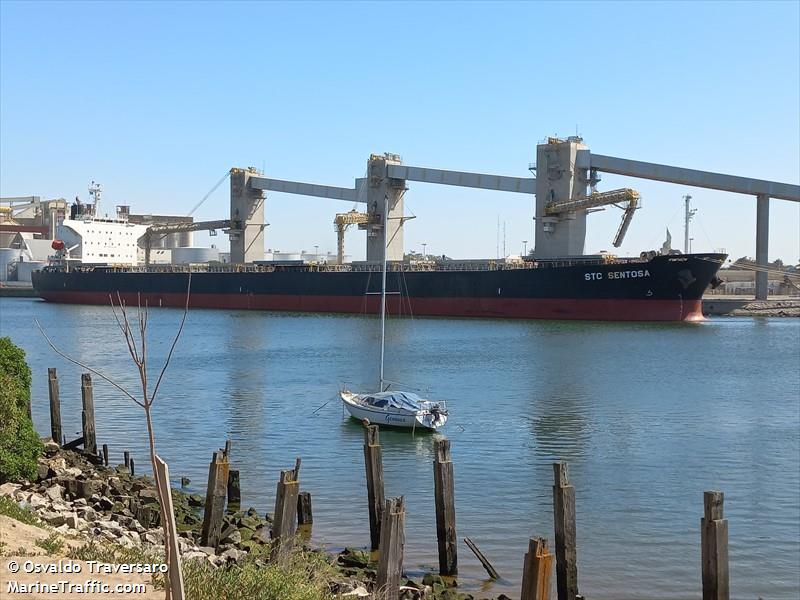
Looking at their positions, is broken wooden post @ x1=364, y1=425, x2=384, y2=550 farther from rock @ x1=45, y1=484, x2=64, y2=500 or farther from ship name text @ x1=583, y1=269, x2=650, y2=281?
ship name text @ x1=583, y1=269, x2=650, y2=281

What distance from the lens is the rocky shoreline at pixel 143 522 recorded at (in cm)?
759

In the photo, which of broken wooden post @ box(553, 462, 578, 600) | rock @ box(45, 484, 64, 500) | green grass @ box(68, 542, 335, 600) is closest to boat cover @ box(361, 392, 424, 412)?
rock @ box(45, 484, 64, 500)

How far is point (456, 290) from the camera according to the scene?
44062mm

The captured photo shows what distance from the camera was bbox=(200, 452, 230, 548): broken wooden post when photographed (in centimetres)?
884

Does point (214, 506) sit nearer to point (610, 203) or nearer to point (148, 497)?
A: point (148, 497)

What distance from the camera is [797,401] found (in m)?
20.2

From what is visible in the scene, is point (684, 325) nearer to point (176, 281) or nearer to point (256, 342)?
point (256, 342)

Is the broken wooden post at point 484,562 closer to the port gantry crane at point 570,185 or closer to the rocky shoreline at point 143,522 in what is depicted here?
the rocky shoreline at point 143,522

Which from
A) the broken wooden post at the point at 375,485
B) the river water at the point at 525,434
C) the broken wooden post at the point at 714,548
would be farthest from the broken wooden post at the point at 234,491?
the broken wooden post at the point at 714,548

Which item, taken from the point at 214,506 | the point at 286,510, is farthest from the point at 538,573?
the point at 214,506

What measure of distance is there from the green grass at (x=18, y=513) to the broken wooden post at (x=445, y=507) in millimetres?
3599

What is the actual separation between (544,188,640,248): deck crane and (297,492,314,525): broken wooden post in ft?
108

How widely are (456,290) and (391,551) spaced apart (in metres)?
37.2

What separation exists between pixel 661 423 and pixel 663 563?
8.35m
